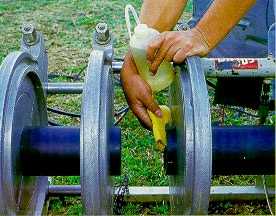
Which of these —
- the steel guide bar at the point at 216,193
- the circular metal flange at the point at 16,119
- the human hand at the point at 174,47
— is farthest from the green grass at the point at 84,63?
the human hand at the point at 174,47

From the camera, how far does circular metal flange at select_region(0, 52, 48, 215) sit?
1.23 meters

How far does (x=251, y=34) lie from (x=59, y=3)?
10.3ft

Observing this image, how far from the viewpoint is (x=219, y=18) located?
150 centimetres

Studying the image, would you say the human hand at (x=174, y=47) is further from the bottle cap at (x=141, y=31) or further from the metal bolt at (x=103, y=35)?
the metal bolt at (x=103, y=35)

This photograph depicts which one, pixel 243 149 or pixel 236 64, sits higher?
pixel 236 64

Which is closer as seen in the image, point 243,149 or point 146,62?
point 243,149

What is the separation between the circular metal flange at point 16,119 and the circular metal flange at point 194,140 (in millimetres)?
437

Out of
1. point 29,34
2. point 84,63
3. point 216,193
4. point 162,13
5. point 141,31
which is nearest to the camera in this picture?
point 141,31

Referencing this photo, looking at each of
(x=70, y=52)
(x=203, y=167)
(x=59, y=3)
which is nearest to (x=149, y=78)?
(x=203, y=167)

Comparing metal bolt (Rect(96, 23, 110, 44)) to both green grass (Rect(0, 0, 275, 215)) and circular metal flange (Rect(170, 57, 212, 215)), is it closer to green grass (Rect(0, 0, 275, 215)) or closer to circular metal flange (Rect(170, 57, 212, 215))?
circular metal flange (Rect(170, 57, 212, 215))

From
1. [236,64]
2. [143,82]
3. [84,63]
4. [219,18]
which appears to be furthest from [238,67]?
[84,63]

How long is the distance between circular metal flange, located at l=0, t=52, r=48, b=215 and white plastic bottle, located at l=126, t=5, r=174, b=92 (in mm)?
324

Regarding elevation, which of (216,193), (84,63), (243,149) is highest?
(84,63)

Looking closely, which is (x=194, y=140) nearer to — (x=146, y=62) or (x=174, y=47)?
(x=174, y=47)
